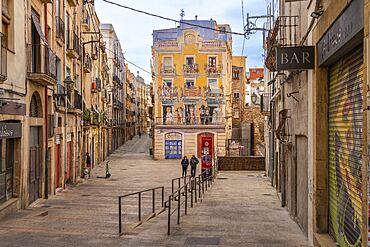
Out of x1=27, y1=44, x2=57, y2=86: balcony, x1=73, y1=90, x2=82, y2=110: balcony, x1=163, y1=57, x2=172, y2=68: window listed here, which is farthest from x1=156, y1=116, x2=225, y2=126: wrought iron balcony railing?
x1=27, y1=44, x2=57, y2=86: balcony

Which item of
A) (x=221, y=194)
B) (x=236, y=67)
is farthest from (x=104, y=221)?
(x=236, y=67)

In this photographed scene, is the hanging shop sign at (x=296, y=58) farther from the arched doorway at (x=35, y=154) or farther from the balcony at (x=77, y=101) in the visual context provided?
the balcony at (x=77, y=101)

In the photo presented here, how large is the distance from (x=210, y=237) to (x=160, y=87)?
37.9 m

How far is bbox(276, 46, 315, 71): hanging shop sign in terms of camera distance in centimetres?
938

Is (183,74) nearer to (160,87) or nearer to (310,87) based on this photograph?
(160,87)

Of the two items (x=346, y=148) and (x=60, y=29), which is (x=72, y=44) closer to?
(x=60, y=29)

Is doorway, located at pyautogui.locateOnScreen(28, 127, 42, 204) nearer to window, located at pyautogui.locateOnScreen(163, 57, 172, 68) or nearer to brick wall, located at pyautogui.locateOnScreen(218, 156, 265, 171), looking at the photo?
brick wall, located at pyautogui.locateOnScreen(218, 156, 265, 171)

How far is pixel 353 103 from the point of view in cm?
664

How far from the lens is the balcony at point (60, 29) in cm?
2102

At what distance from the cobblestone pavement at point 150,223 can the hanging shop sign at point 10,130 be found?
6.80 feet

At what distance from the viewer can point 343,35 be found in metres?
6.48

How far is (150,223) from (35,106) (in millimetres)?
6753

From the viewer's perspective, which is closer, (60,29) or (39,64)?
(39,64)

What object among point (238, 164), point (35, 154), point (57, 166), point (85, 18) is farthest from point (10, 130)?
point (238, 164)
